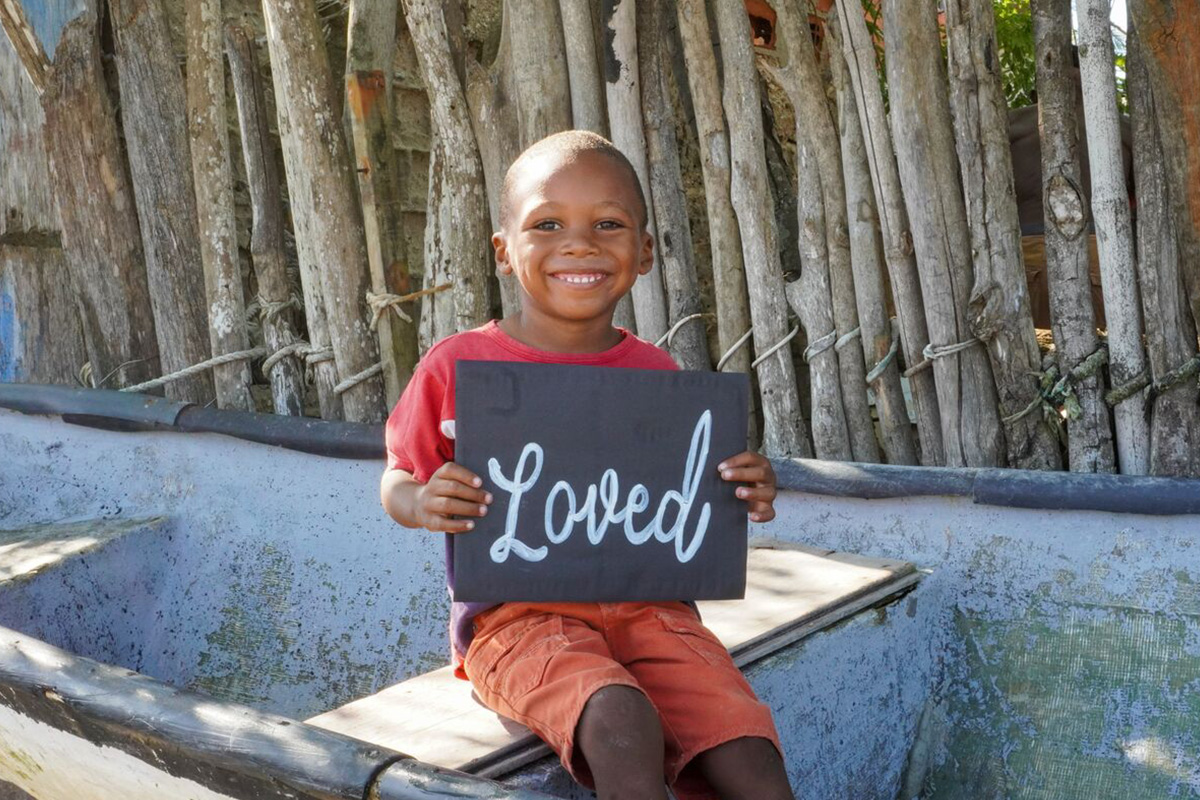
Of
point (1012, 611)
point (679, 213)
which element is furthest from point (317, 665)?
point (1012, 611)

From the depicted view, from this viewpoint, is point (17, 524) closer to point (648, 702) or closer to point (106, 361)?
point (106, 361)

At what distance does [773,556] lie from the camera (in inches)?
103

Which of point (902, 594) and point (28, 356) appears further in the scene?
point (28, 356)

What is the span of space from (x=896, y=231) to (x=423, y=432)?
1460 mm

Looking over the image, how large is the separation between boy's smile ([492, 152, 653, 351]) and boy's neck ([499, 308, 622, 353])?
0.04 metres

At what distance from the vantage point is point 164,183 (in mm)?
3727

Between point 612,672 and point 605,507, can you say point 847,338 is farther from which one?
point 612,672

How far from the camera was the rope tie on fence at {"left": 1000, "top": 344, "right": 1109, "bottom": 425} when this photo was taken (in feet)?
8.70

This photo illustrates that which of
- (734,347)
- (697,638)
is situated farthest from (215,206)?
(697,638)

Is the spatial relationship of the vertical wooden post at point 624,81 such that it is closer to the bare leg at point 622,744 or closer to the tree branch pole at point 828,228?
the tree branch pole at point 828,228

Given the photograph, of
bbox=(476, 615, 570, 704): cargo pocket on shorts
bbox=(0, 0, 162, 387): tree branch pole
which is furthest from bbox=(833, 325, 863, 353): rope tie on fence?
bbox=(0, 0, 162, 387): tree branch pole

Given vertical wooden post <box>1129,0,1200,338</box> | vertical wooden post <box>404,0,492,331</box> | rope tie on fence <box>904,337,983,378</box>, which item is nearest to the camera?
vertical wooden post <box>1129,0,1200,338</box>

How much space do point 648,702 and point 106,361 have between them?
110 inches

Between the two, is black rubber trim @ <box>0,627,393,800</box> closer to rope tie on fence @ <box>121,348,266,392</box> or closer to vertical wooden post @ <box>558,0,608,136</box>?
rope tie on fence @ <box>121,348,266,392</box>
